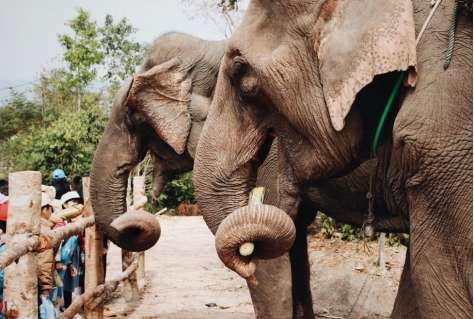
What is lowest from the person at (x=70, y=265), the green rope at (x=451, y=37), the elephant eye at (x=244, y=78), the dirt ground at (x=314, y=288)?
the dirt ground at (x=314, y=288)

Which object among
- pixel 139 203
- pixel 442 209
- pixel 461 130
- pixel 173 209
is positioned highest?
pixel 461 130

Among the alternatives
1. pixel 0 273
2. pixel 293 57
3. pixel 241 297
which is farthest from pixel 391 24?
pixel 241 297

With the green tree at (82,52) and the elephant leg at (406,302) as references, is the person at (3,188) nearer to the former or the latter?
the elephant leg at (406,302)

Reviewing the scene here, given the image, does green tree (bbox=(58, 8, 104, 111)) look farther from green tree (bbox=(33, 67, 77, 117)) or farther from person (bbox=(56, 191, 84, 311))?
person (bbox=(56, 191, 84, 311))

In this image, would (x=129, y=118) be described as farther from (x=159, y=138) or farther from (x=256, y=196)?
(x=256, y=196)

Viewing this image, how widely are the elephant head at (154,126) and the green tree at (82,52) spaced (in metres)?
23.7

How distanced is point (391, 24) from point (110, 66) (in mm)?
30038

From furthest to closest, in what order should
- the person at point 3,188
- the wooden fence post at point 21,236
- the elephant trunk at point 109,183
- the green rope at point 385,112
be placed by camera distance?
the person at point 3,188 < the elephant trunk at point 109,183 < the wooden fence post at point 21,236 < the green rope at point 385,112

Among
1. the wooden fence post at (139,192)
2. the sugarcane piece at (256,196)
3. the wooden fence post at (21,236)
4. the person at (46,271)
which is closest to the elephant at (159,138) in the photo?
the person at (46,271)

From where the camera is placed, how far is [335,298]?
7891mm

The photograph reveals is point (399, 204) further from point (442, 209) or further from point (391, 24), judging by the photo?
point (391, 24)

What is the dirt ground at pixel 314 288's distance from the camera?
7.62 metres

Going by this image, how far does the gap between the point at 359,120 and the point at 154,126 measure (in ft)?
10.4

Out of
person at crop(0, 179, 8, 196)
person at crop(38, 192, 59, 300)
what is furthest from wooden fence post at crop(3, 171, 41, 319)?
person at crop(0, 179, 8, 196)
